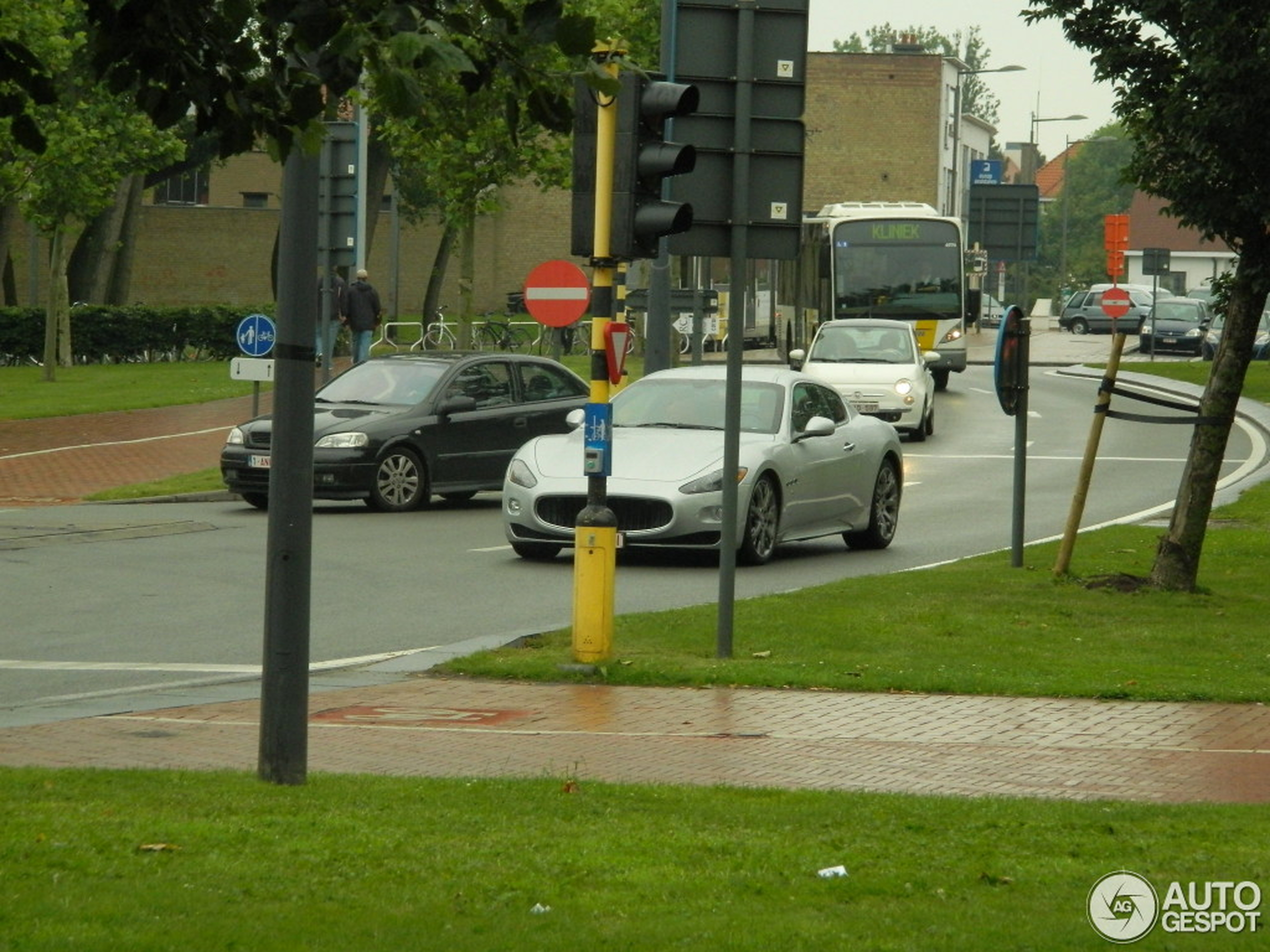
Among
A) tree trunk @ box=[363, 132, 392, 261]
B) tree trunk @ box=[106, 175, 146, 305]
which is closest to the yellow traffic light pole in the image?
tree trunk @ box=[106, 175, 146, 305]

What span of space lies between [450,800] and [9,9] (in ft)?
78.9

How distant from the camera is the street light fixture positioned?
69688 mm

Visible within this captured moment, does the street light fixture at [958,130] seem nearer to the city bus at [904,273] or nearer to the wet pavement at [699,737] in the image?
the city bus at [904,273]

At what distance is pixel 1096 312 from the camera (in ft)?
251

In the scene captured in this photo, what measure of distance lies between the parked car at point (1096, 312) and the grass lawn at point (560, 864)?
221ft

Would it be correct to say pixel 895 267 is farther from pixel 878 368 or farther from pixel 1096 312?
pixel 1096 312

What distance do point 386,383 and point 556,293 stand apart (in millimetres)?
2001

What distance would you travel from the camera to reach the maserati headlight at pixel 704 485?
1602 cm

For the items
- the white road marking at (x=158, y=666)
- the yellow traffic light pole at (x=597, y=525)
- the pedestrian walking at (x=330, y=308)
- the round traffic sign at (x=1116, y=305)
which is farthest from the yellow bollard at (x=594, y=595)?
the round traffic sign at (x=1116, y=305)

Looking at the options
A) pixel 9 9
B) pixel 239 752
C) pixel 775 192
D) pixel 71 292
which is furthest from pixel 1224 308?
pixel 71 292

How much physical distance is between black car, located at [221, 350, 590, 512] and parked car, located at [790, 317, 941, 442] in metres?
9.02

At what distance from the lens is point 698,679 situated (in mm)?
10672

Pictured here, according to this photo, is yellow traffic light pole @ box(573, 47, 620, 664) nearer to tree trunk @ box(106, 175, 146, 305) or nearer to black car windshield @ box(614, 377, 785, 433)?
black car windshield @ box(614, 377, 785, 433)

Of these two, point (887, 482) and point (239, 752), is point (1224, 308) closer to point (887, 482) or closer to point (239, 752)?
point (887, 482)
